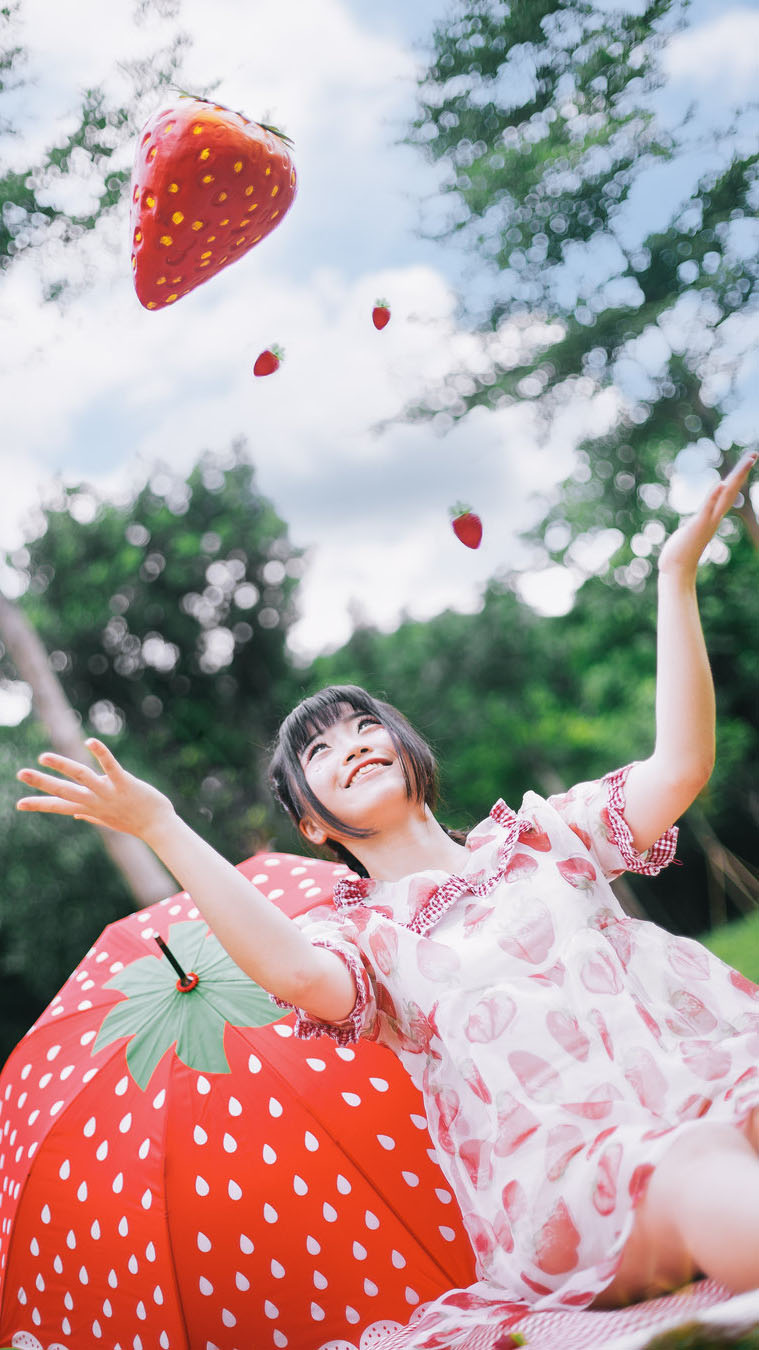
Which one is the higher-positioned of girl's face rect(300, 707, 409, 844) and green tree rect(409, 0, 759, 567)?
green tree rect(409, 0, 759, 567)

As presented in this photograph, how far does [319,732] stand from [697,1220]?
3.57 ft

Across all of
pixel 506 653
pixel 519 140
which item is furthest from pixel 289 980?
pixel 506 653

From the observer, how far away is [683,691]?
5.02ft

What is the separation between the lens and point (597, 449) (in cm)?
744

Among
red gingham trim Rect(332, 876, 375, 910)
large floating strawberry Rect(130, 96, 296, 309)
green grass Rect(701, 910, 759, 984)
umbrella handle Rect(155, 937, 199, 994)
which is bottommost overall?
green grass Rect(701, 910, 759, 984)

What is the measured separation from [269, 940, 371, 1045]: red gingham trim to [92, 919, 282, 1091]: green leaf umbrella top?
0.30m

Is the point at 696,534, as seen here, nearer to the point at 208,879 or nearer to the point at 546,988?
the point at 546,988

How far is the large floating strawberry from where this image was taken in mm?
2047

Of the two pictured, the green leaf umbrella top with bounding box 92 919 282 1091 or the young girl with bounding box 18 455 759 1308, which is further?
the green leaf umbrella top with bounding box 92 919 282 1091

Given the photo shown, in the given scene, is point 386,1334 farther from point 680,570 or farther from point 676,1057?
point 680,570

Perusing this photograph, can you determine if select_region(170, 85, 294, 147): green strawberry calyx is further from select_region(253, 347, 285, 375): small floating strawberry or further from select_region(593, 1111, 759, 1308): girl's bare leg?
select_region(593, 1111, 759, 1308): girl's bare leg

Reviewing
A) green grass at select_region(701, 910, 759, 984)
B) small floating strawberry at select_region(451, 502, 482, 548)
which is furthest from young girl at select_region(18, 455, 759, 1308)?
green grass at select_region(701, 910, 759, 984)

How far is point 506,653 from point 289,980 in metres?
10.4

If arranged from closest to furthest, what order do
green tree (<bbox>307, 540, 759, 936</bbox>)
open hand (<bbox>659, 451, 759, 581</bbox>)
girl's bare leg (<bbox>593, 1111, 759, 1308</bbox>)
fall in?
girl's bare leg (<bbox>593, 1111, 759, 1308</bbox>) → open hand (<bbox>659, 451, 759, 581</bbox>) → green tree (<bbox>307, 540, 759, 936</bbox>)
